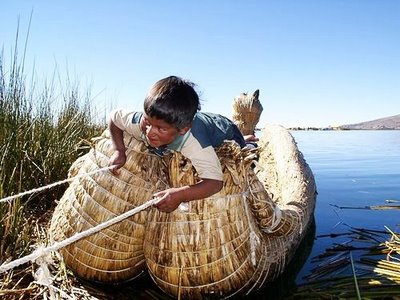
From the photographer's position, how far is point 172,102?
184cm

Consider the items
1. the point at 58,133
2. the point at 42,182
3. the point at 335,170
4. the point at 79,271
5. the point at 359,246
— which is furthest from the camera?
the point at 335,170

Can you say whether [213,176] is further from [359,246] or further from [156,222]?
[359,246]

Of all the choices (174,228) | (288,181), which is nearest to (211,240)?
(174,228)

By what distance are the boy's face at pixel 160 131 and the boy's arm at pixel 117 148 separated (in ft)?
0.86

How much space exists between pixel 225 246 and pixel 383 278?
1.07 metres

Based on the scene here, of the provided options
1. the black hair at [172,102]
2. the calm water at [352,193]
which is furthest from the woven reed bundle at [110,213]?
the calm water at [352,193]

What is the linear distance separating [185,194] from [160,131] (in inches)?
12.9

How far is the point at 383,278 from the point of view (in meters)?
2.41

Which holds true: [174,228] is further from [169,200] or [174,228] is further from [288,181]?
[288,181]

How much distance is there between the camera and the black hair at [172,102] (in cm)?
184

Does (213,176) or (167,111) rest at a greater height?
(167,111)

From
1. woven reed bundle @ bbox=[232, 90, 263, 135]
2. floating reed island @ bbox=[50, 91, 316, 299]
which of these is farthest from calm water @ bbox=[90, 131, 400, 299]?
woven reed bundle @ bbox=[232, 90, 263, 135]

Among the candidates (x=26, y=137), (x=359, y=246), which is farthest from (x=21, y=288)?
(x=359, y=246)

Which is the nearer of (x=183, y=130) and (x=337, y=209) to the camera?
(x=183, y=130)
